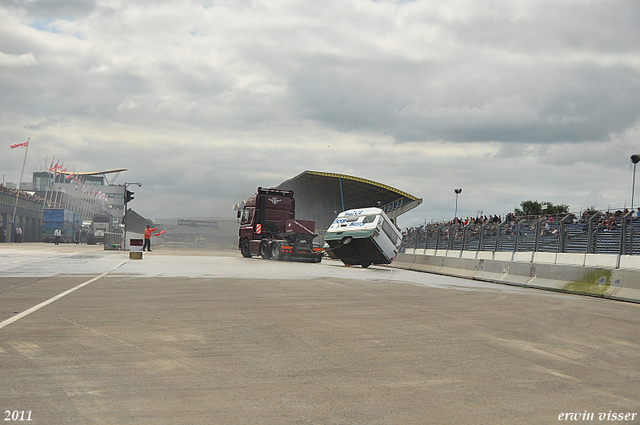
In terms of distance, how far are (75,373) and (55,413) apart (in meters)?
1.16

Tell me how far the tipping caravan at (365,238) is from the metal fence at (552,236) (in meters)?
3.83

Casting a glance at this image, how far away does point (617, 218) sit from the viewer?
17.6 meters

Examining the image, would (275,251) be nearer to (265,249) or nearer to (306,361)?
(265,249)

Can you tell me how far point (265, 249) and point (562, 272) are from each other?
62.4 feet

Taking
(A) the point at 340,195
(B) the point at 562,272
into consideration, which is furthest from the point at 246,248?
(A) the point at 340,195

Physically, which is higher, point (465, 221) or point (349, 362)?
point (465, 221)

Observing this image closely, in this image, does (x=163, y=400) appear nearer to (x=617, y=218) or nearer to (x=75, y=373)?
(x=75, y=373)

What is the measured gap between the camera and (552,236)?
2088 cm

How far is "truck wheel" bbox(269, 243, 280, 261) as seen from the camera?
31.7 meters

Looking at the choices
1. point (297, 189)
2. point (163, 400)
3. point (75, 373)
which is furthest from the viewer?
point (297, 189)

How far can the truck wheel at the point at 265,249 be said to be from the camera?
3318cm

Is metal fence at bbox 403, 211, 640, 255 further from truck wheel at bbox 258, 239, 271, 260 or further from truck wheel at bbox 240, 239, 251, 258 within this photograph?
truck wheel at bbox 240, 239, 251, 258

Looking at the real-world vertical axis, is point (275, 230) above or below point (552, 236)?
below

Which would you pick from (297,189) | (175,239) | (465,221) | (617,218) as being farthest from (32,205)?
(175,239)
